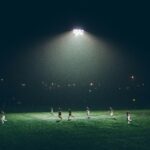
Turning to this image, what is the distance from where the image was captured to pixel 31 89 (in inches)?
4077

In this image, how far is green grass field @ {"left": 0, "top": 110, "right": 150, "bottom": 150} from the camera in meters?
31.5

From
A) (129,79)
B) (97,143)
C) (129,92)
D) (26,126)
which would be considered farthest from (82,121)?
(129,79)

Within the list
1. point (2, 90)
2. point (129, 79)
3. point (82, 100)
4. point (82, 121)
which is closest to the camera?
point (82, 121)

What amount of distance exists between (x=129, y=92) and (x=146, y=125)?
54.7 metres

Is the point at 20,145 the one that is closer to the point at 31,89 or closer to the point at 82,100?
the point at 82,100

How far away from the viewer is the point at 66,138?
3556 centimetres

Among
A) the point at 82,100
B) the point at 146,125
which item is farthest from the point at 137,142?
the point at 82,100

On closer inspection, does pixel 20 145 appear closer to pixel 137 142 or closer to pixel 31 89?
pixel 137 142

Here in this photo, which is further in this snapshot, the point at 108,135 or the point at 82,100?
the point at 82,100

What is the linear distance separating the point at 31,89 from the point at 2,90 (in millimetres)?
7776

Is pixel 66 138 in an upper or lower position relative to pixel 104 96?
lower

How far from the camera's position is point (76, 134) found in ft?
125

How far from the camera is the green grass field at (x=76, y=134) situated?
31500mm

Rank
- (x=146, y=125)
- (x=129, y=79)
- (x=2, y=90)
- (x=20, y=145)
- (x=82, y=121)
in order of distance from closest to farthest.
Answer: (x=20, y=145) → (x=146, y=125) → (x=82, y=121) → (x=2, y=90) → (x=129, y=79)
